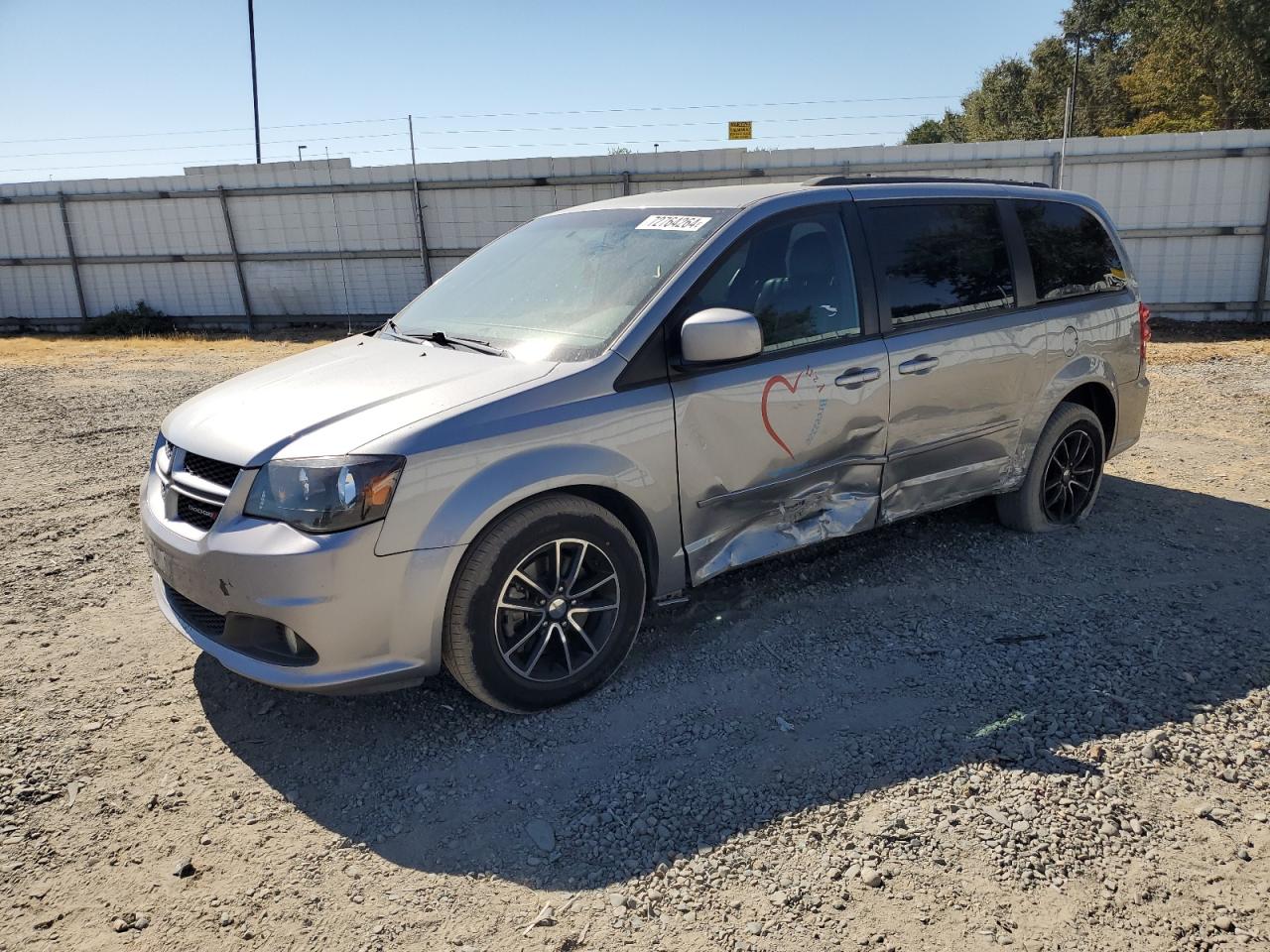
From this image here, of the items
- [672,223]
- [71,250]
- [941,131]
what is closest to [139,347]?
[71,250]

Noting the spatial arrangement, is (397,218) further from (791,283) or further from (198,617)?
(198,617)

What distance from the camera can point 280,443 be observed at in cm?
319

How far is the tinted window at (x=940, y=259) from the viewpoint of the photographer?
4383 millimetres

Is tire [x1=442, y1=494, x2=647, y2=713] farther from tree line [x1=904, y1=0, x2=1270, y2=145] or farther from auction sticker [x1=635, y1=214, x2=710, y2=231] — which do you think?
tree line [x1=904, y1=0, x2=1270, y2=145]

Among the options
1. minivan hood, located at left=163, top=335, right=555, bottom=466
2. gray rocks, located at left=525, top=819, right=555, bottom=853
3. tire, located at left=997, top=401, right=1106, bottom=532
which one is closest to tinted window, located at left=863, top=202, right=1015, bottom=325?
tire, located at left=997, top=401, right=1106, bottom=532

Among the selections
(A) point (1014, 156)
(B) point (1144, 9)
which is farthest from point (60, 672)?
(B) point (1144, 9)

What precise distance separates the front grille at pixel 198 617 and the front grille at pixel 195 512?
0.28m

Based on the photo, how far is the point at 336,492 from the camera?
304cm

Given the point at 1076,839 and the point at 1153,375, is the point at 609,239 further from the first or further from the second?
the point at 1153,375

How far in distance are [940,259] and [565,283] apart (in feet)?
6.10

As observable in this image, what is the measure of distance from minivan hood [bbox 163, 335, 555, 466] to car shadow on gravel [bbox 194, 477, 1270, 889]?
3.43ft

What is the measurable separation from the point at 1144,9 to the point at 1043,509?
151ft

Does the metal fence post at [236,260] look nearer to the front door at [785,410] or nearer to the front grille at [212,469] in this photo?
the front grille at [212,469]

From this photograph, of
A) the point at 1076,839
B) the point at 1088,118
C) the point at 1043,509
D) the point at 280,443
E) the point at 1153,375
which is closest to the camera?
the point at 1076,839
